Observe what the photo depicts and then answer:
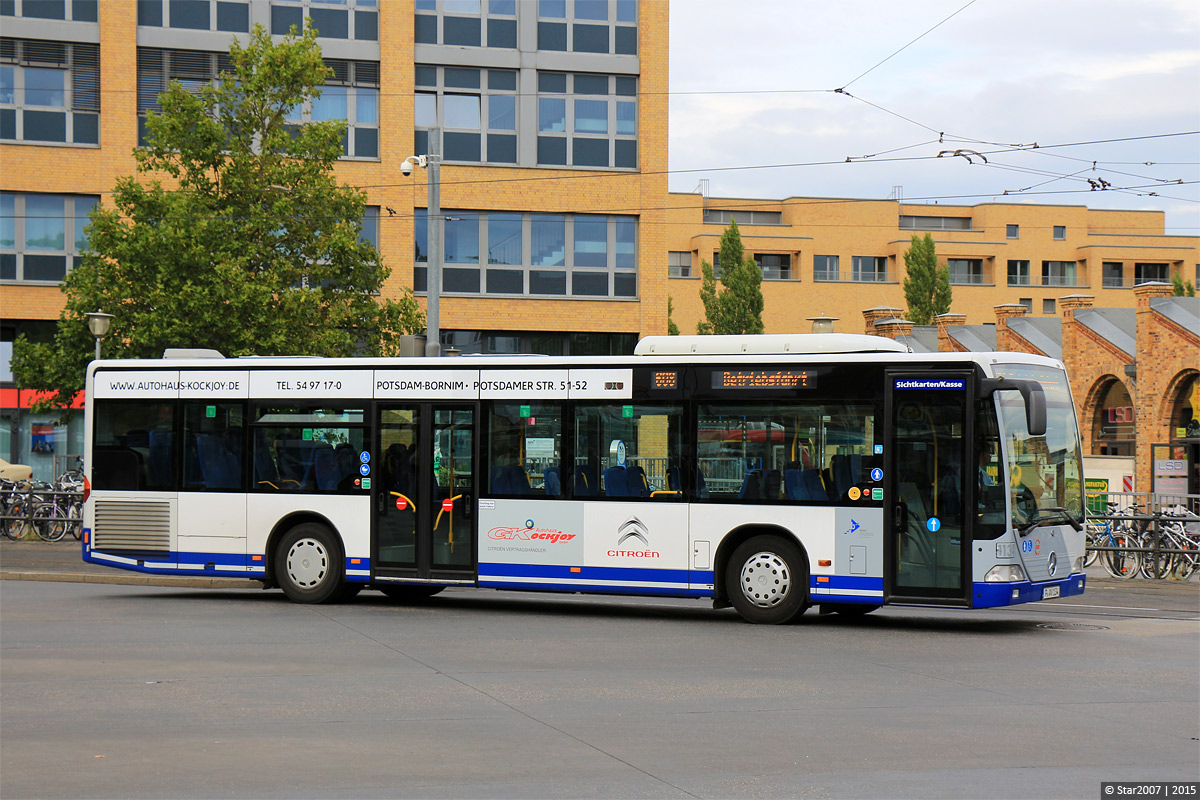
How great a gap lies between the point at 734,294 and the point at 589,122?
32547mm

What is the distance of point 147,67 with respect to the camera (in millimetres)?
35438

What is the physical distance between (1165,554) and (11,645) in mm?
17058

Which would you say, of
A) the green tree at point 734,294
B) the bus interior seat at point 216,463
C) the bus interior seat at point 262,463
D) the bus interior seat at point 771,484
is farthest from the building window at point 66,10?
the green tree at point 734,294

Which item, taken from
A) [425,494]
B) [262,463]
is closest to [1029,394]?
[425,494]

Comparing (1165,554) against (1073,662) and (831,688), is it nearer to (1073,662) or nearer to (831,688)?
(1073,662)

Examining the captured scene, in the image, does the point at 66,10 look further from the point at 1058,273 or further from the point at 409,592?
the point at 1058,273

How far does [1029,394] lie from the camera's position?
13359 mm

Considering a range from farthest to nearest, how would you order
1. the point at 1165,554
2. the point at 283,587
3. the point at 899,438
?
the point at 1165,554 < the point at 283,587 < the point at 899,438

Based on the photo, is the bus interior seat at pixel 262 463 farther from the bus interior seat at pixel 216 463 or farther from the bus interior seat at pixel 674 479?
the bus interior seat at pixel 674 479

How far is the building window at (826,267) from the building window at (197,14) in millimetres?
52263

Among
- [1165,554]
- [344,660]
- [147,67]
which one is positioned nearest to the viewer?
[344,660]

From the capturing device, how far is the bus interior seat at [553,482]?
1524 cm

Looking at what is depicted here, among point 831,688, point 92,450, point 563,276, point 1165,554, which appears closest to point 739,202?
point 563,276

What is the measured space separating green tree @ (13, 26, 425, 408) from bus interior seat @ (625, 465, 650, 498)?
12465 millimetres
